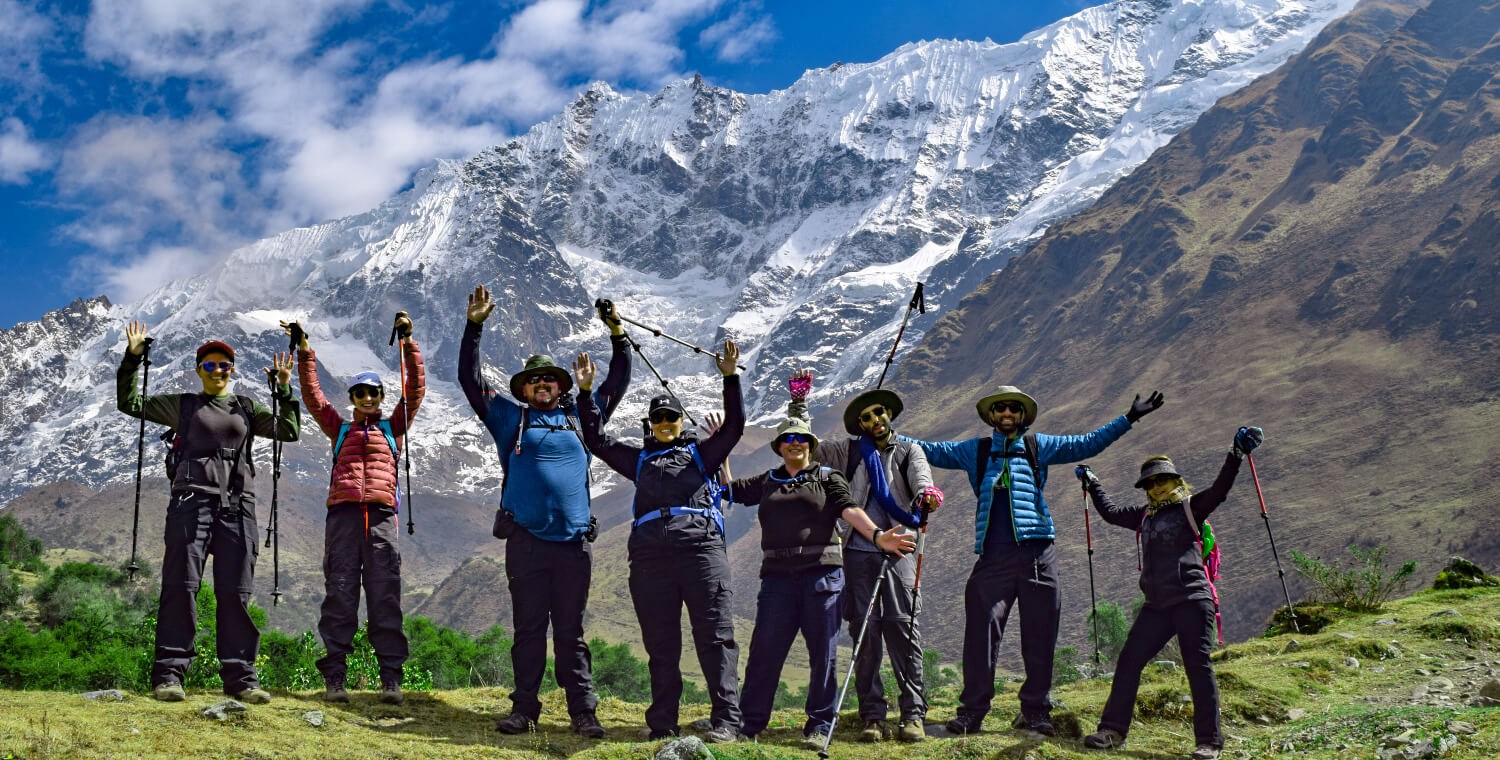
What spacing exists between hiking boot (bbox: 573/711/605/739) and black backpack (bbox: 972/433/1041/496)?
3.77 metres

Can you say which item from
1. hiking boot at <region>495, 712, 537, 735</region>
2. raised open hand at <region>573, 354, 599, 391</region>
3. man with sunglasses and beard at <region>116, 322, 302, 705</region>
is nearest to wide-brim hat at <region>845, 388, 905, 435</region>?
raised open hand at <region>573, 354, 599, 391</region>

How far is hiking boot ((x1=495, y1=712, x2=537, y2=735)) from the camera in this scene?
9.35m

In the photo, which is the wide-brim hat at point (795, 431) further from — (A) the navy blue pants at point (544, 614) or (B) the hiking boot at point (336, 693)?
(B) the hiking boot at point (336, 693)

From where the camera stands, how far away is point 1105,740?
372 inches

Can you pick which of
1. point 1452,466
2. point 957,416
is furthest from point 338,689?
point 957,416

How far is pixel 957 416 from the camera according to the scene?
160 metres

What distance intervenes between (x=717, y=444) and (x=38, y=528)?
214m

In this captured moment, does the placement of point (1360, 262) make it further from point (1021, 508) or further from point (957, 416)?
point (1021, 508)

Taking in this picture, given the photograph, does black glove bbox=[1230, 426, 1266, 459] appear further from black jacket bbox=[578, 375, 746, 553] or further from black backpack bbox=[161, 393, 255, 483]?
black backpack bbox=[161, 393, 255, 483]

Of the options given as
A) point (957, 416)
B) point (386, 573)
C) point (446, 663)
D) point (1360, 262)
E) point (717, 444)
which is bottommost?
point (446, 663)

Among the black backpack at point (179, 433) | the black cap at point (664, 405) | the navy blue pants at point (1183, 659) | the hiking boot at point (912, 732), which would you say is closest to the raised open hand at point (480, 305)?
the black cap at point (664, 405)

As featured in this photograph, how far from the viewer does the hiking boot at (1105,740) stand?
30.8 ft

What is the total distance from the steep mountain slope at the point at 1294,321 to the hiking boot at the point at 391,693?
80685 millimetres

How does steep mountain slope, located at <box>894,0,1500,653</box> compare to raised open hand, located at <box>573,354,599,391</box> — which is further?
steep mountain slope, located at <box>894,0,1500,653</box>
